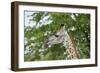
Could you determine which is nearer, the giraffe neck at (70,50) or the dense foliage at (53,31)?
the dense foliage at (53,31)

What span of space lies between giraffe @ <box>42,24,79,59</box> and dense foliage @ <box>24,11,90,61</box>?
28 mm

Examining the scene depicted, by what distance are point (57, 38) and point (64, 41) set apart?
7cm

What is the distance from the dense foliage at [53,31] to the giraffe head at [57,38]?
0.09 feet

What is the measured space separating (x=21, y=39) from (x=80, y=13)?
593 millimetres

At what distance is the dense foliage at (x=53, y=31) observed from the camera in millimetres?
1895

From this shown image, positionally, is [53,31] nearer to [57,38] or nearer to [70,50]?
[57,38]

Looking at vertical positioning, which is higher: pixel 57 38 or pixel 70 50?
pixel 57 38

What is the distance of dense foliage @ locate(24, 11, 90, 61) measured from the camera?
6.22 feet

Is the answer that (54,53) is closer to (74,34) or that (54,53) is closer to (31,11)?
(74,34)

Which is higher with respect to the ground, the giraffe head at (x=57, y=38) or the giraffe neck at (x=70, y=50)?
the giraffe head at (x=57, y=38)

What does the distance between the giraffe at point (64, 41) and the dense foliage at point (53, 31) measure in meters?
0.03

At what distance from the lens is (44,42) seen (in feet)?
6.35

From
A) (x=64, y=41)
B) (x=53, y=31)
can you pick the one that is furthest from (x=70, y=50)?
(x=53, y=31)

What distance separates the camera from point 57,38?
1.98m
